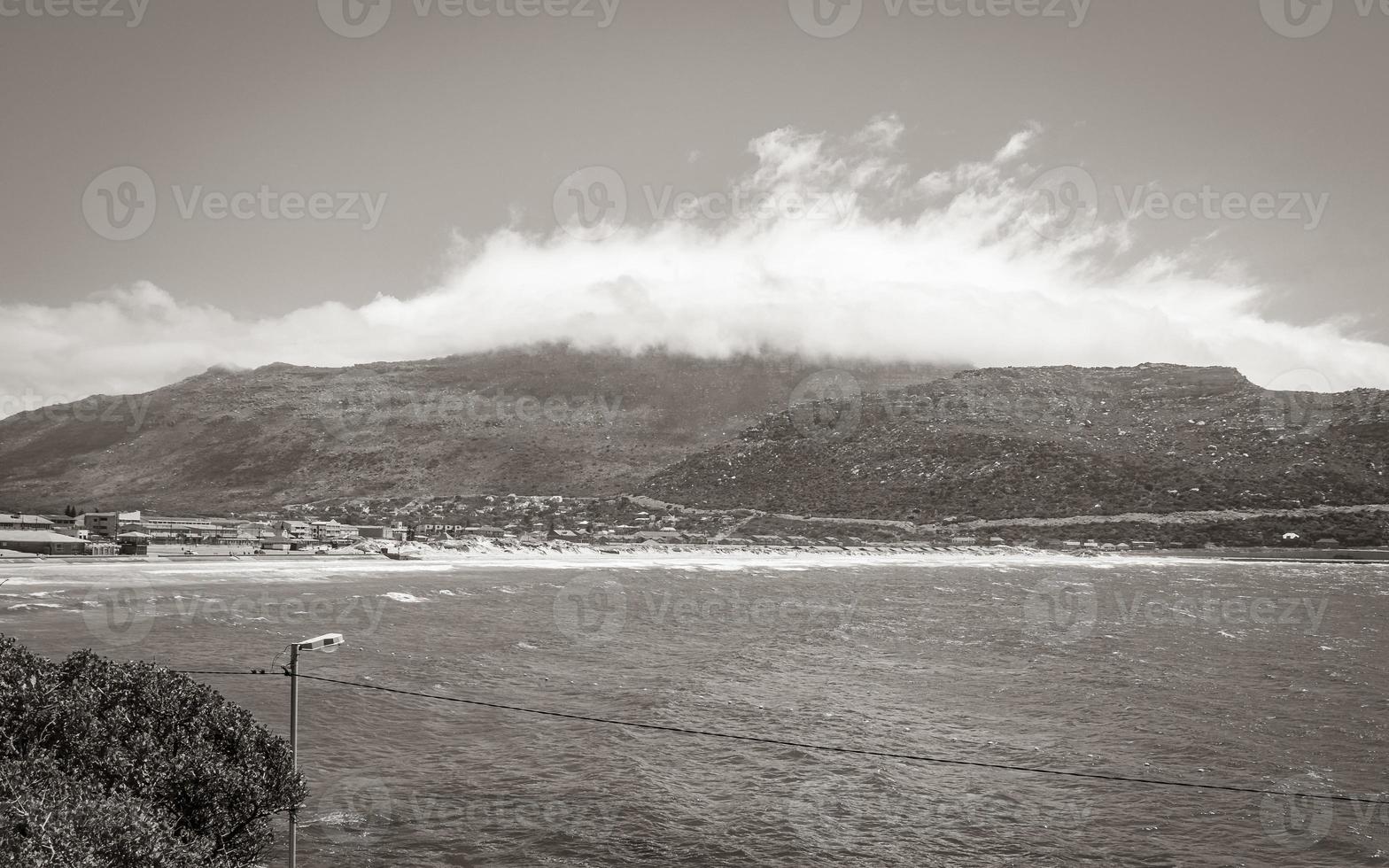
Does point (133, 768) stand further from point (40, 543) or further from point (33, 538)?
point (33, 538)

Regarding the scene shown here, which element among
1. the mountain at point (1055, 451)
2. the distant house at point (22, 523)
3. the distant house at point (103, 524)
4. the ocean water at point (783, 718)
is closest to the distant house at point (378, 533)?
the distant house at point (103, 524)

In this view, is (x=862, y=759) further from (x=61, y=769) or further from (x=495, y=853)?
(x=61, y=769)

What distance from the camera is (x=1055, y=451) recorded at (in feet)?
388

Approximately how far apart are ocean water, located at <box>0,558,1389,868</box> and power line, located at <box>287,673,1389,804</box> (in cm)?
30

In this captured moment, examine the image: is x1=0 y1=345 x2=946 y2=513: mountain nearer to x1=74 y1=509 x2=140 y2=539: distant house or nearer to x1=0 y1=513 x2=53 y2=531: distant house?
x1=74 y1=509 x2=140 y2=539: distant house

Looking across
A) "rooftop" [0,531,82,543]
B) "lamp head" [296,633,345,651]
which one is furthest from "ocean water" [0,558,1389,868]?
"rooftop" [0,531,82,543]

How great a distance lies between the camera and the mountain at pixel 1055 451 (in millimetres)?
111375

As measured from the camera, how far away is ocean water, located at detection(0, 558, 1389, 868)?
1797cm

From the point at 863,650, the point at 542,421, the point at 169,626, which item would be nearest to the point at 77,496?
the point at 542,421

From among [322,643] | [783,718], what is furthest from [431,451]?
[322,643]

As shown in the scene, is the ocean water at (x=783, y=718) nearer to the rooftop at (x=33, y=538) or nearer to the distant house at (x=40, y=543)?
the distant house at (x=40, y=543)

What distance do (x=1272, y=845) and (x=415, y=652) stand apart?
31194 mm

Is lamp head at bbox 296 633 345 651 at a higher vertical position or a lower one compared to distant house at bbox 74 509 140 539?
higher

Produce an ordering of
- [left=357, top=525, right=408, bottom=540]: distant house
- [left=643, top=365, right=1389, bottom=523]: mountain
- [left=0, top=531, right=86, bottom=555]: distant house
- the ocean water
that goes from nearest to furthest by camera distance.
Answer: the ocean water, [left=0, top=531, right=86, bottom=555]: distant house, [left=357, top=525, right=408, bottom=540]: distant house, [left=643, top=365, right=1389, bottom=523]: mountain
